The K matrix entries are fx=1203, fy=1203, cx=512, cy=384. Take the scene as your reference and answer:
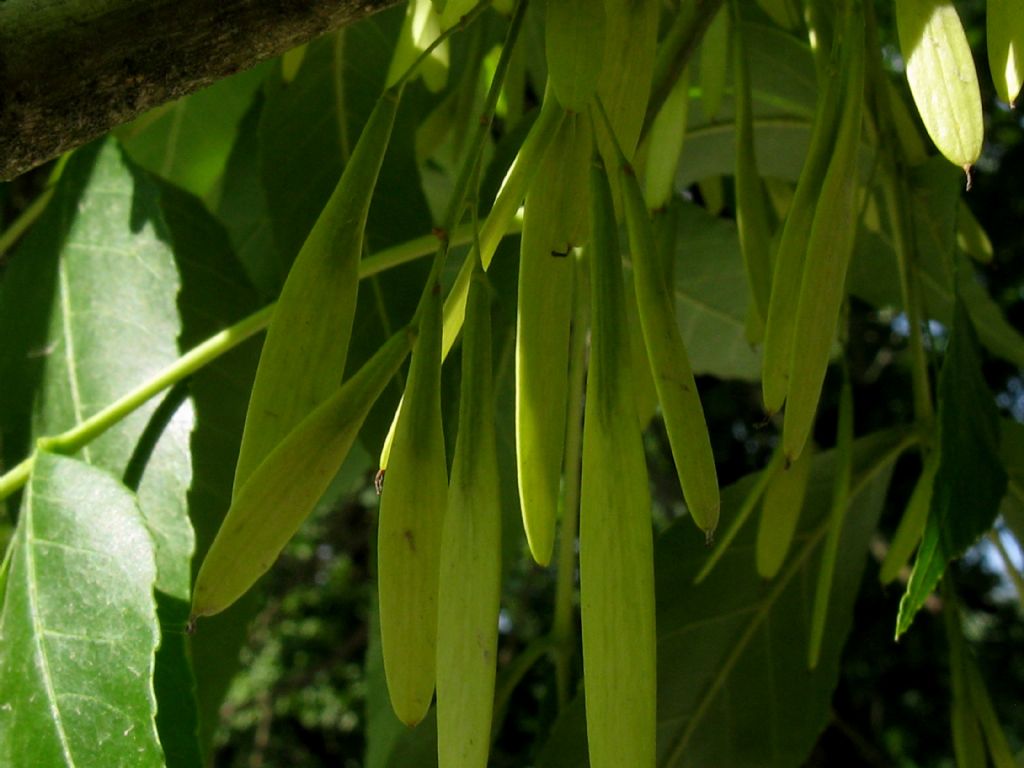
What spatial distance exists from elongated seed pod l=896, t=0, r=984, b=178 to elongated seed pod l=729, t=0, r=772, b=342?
0.13m

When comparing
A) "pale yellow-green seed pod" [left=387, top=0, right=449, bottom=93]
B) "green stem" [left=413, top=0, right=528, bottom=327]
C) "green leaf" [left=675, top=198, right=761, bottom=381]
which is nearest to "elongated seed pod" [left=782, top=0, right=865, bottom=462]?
"green stem" [left=413, top=0, right=528, bottom=327]

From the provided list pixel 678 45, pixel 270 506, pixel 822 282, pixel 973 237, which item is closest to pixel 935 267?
pixel 973 237

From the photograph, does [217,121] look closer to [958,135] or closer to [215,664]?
[215,664]

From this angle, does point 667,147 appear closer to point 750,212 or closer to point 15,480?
point 750,212

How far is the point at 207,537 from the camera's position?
0.62 meters

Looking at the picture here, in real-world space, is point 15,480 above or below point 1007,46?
below

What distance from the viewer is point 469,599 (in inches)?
12.3

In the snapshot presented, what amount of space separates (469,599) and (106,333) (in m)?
0.36

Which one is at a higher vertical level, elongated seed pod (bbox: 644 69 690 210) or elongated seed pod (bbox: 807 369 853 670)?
elongated seed pod (bbox: 644 69 690 210)

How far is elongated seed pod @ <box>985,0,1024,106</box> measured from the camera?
0.35 meters

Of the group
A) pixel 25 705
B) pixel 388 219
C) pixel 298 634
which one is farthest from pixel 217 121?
pixel 298 634

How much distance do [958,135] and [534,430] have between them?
15cm

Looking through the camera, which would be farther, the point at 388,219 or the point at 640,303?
the point at 388,219

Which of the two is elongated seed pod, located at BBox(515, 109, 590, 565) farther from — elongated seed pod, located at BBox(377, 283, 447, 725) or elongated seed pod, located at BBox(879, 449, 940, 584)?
elongated seed pod, located at BBox(879, 449, 940, 584)
